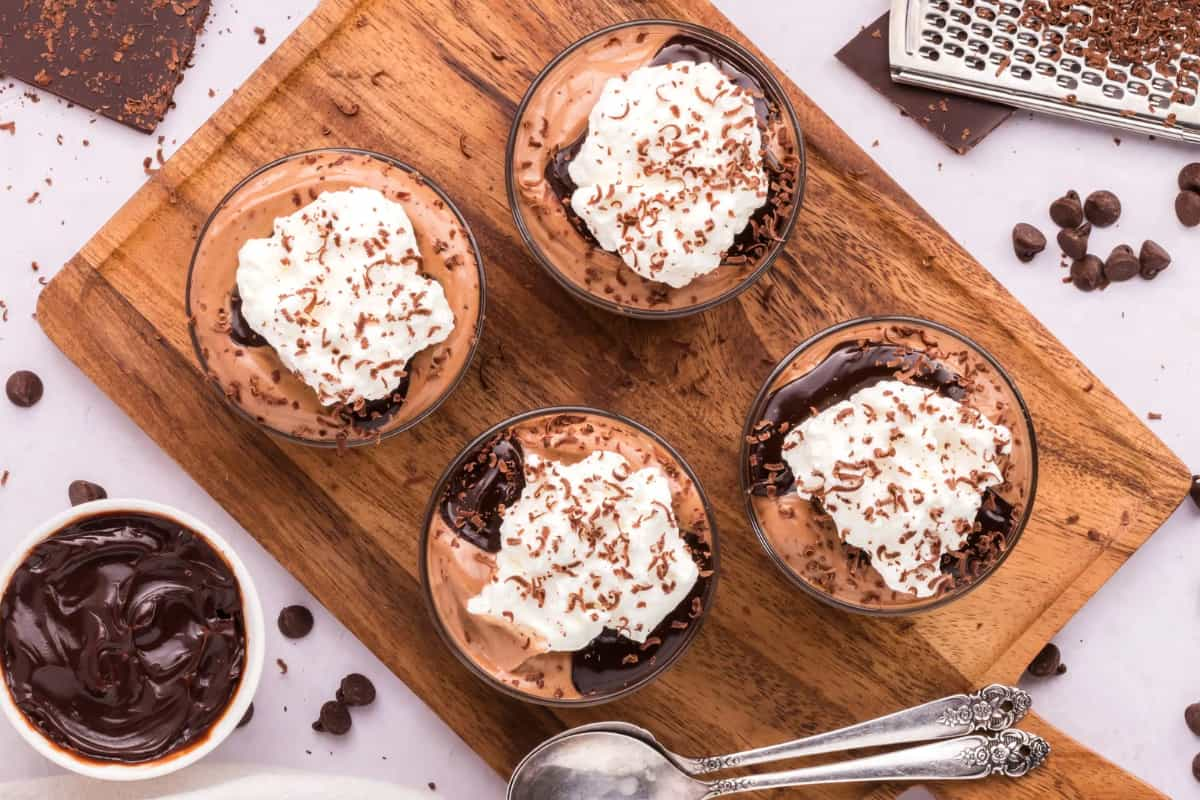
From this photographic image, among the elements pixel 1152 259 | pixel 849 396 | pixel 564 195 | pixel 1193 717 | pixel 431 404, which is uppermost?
pixel 564 195

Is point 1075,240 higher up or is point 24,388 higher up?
point 24,388

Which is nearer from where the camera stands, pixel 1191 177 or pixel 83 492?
pixel 83 492

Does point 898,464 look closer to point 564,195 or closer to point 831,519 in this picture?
point 831,519

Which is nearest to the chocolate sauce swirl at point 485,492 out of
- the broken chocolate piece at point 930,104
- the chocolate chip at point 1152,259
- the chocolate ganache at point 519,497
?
the chocolate ganache at point 519,497

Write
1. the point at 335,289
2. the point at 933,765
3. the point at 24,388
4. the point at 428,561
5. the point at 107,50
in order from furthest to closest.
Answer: the point at 107,50, the point at 24,388, the point at 933,765, the point at 428,561, the point at 335,289

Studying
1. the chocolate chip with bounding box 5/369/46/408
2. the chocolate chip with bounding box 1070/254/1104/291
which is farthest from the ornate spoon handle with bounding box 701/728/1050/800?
the chocolate chip with bounding box 5/369/46/408

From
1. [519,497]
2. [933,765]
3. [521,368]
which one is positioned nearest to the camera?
[519,497]

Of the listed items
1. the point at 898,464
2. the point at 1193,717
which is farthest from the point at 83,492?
the point at 1193,717
